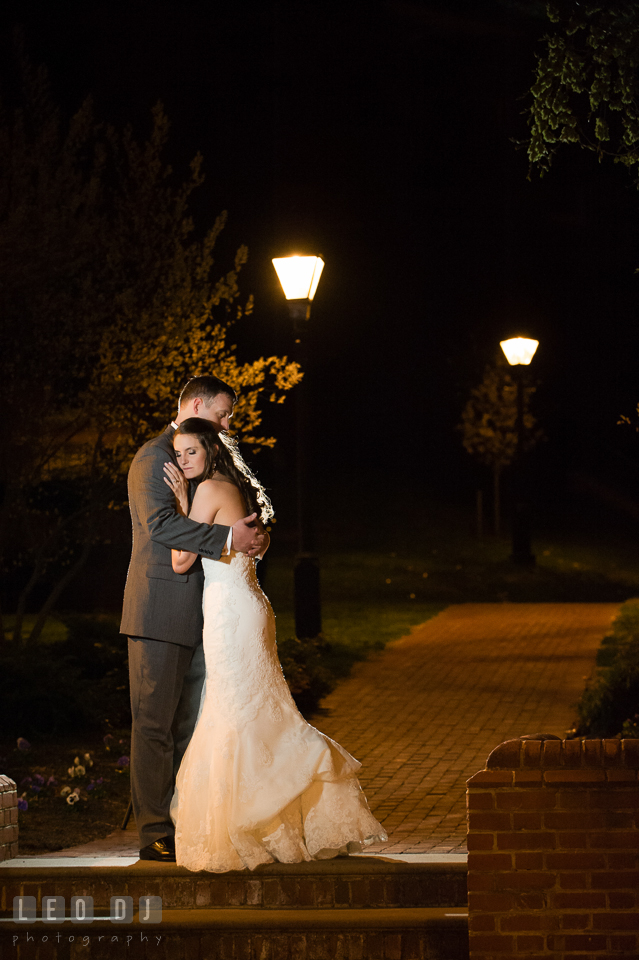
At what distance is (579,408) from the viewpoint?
38.8 meters

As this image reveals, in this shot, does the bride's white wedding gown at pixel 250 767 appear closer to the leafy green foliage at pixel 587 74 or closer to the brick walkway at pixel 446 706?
the brick walkway at pixel 446 706

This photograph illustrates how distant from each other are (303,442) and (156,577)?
831 cm

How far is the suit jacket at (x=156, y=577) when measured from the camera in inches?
210

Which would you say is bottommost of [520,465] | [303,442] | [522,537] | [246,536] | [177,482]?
[246,536]

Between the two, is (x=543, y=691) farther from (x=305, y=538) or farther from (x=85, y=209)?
(x=85, y=209)

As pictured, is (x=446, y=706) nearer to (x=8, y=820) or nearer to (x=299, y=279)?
(x=299, y=279)

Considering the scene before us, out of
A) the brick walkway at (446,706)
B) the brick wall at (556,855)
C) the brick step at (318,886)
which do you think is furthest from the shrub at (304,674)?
the brick wall at (556,855)

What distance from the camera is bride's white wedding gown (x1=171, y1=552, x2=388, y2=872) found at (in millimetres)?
5062

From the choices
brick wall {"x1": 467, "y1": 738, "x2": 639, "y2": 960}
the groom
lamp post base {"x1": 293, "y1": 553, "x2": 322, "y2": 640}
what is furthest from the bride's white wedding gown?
lamp post base {"x1": 293, "y1": 553, "x2": 322, "y2": 640}

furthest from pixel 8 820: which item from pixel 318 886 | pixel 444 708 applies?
pixel 444 708

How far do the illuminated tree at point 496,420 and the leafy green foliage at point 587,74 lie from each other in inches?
940

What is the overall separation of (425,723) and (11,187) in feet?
22.5

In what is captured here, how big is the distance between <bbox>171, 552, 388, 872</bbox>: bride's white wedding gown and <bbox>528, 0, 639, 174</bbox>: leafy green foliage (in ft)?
13.4

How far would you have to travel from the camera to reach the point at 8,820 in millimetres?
5512
